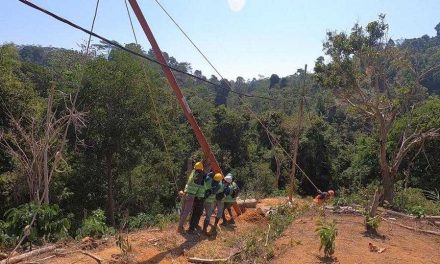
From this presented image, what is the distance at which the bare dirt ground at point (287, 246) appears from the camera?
8.34 m

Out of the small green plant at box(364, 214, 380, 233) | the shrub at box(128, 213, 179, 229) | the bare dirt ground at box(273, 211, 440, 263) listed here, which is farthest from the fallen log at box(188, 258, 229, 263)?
the small green plant at box(364, 214, 380, 233)

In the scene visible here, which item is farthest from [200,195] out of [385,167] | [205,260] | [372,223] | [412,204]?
[412,204]

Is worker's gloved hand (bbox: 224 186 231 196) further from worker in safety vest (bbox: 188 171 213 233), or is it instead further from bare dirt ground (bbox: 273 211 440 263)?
bare dirt ground (bbox: 273 211 440 263)

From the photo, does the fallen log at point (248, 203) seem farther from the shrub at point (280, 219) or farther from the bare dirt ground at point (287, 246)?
the bare dirt ground at point (287, 246)

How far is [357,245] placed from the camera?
31.7 ft

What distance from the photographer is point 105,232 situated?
9953 mm

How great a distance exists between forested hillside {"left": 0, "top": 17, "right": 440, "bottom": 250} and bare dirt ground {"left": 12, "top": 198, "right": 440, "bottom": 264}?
1.39m

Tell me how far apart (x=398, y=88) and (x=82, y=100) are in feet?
45.2

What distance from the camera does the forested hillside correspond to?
15602 mm

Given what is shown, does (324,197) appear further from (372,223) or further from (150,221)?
(150,221)

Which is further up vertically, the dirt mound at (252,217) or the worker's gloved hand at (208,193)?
the worker's gloved hand at (208,193)

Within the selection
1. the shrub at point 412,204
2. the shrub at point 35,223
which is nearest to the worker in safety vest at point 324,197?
the shrub at point 412,204

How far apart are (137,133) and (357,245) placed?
45.0 feet

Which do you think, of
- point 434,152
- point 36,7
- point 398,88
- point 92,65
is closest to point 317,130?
point 434,152
